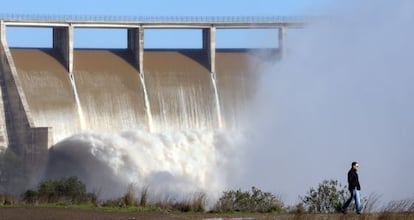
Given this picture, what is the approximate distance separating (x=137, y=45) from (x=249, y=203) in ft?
153

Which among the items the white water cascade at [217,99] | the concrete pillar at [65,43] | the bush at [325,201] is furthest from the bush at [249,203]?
the white water cascade at [217,99]

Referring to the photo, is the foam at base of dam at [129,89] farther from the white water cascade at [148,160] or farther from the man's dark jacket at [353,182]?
the man's dark jacket at [353,182]

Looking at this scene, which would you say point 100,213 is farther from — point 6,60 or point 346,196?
point 6,60

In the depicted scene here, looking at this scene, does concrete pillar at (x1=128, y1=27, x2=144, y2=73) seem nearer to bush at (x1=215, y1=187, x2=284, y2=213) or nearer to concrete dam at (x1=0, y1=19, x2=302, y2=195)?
concrete dam at (x1=0, y1=19, x2=302, y2=195)

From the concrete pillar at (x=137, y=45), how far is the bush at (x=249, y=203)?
1755 inches

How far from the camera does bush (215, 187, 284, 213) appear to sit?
1385 inches

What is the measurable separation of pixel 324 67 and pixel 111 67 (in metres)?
12.4

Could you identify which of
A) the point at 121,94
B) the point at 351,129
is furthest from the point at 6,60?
the point at 351,129

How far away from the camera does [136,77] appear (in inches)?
3177

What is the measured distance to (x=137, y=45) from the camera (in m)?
82.0

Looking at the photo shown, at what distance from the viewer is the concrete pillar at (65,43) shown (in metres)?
78.8

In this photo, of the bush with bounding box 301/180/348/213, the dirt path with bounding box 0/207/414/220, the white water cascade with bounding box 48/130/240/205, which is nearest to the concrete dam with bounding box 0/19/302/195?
the white water cascade with bounding box 48/130/240/205

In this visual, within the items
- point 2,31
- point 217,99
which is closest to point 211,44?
point 217,99

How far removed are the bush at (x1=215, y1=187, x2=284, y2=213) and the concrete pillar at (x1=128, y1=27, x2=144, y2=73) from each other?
44.6 m
